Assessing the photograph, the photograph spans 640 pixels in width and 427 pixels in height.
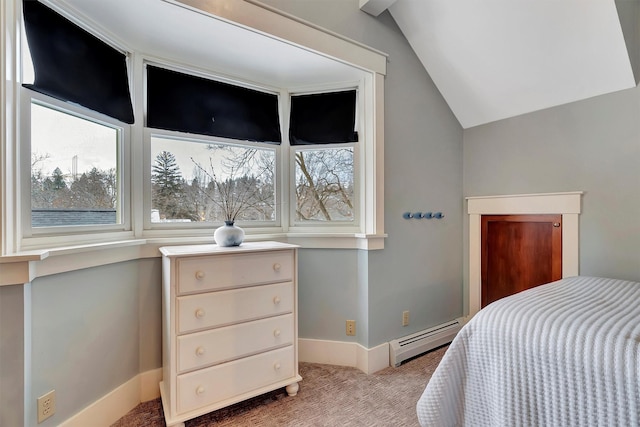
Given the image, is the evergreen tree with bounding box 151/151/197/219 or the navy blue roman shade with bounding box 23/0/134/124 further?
the evergreen tree with bounding box 151/151/197/219

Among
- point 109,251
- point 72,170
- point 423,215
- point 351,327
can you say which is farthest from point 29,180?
point 423,215

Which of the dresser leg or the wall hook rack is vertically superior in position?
the wall hook rack

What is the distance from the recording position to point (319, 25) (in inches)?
71.9

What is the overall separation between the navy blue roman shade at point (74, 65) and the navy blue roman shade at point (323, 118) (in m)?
1.13

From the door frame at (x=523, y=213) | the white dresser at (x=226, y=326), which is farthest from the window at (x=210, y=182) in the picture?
the door frame at (x=523, y=213)

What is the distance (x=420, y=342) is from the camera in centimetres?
224

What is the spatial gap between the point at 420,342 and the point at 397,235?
87 cm

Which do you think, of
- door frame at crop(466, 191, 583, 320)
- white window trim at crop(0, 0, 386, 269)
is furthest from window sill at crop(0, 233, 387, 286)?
door frame at crop(466, 191, 583, 320)

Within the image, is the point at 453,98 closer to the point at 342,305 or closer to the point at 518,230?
the point at 518,230

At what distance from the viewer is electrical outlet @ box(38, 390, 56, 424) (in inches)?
47.8

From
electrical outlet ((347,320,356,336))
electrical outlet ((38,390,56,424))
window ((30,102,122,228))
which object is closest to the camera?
electrical outlet ((38,390,56,424))

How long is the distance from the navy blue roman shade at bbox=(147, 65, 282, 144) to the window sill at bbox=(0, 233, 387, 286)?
765mm

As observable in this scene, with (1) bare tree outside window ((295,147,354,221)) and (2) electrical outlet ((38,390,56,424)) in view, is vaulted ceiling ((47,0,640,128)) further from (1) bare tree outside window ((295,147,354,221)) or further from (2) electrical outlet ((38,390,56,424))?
(2) electrical outlet ((38,390,56,424))

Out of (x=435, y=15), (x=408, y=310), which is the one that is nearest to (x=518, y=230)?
(x=408, y=310)
